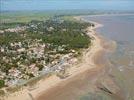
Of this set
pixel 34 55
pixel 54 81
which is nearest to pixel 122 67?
pixel 54 81


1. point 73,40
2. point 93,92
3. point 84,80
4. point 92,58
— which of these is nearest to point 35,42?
point 73,40

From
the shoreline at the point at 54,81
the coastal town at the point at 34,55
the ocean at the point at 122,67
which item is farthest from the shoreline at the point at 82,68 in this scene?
the ocean at the point at 122,67

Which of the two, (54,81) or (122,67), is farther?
(122,67)

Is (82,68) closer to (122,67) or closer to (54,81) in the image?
(122,67)

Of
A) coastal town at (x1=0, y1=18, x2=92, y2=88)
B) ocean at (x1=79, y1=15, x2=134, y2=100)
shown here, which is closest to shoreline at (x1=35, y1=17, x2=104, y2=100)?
coastal town at (x1=0, y1=18, x2=92, y2=88)

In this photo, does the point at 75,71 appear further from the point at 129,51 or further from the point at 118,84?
the point at 129,51

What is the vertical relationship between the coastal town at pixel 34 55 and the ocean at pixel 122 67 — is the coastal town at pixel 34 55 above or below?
above

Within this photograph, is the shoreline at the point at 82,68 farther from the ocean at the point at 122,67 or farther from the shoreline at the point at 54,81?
the ocean at the point at 122,67

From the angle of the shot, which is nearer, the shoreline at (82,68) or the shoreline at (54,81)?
the shoreline at (54,81)

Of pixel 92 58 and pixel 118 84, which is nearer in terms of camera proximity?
pixel 118 84

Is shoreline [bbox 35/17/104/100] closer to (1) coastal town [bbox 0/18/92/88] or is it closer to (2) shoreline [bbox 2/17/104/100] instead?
(2) shoreline [bbox 2/17/104/100]

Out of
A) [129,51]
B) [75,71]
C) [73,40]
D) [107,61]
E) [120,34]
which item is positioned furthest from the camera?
[120,34]
